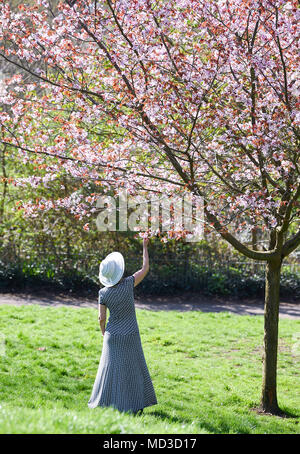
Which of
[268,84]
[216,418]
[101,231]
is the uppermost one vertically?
[268,84]

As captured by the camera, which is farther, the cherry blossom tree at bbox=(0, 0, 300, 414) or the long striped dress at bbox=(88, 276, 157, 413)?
the cherry blossom tree at bbox=(0, 0, 300, 414)

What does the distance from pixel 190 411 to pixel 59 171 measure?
2.85 metres

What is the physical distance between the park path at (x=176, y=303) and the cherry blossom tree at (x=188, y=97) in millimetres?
5367

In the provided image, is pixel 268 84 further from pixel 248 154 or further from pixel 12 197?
pixel 12 197

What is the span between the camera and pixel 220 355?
317 inches

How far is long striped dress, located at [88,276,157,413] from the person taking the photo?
16.1ft

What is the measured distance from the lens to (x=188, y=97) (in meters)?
5.36

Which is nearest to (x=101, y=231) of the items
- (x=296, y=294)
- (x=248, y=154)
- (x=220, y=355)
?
(x=296, y=294)

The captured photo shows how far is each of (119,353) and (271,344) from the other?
1932mm

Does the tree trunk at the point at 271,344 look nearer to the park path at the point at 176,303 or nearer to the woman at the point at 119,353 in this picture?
the woman at the point at 119,353

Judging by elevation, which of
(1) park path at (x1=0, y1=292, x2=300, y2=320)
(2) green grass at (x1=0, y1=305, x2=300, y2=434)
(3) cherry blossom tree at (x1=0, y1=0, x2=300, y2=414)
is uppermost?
(3) cherry blossom tree at (x1=0, y1=0, x2=300, y2=414)

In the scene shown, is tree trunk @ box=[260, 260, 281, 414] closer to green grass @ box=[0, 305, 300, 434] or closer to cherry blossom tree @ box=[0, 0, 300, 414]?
cherry blossom tree @ box=[0, 0, 300, 414]

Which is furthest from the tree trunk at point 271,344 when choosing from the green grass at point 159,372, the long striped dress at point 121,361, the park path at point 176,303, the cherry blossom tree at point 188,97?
the park path at point 176,303

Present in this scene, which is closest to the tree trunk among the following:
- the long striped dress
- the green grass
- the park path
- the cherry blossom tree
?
the cherry blossom tree
